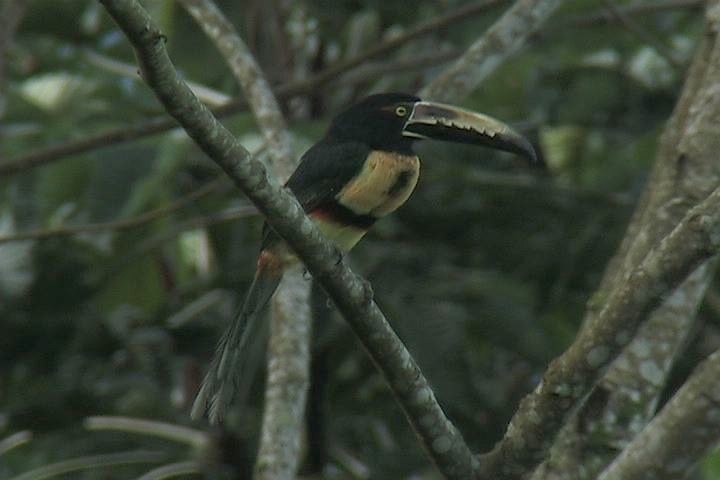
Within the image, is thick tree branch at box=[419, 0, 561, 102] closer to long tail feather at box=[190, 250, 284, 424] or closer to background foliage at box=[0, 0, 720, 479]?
background foliage at box=[0, 0, 720, 479]

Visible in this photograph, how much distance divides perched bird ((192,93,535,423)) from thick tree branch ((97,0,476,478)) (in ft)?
1.87

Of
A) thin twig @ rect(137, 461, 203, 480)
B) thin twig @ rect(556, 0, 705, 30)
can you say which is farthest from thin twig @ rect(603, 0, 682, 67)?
thin twig @ rect(137, 461, 203, 480)

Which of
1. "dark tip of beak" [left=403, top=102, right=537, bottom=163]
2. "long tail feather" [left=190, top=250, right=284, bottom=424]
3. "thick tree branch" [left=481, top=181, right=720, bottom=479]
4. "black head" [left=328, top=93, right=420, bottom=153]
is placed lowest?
"thick tree branch" [left=481, top=181, right=720, bottom=479]

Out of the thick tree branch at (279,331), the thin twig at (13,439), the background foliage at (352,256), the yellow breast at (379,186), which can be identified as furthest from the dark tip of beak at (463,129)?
the thin twig at (13,439)

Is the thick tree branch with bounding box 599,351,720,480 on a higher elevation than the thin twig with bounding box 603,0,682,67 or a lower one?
lower

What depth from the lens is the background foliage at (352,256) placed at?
5363 mm

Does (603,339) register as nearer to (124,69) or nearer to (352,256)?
(352,256)

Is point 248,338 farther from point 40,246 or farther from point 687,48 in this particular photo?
point 687,48

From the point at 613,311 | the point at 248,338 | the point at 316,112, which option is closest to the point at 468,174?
the point at 316,112

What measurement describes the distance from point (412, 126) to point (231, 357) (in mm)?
879

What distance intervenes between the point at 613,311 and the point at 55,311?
119 inches

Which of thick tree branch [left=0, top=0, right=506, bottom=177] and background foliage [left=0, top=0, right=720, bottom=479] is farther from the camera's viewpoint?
background foliage [left=0, top=0, right=720, bottom=479]

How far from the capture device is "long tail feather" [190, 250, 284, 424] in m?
3.67

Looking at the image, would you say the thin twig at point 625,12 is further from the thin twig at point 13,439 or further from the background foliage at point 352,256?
the thin twig at point 13,439
